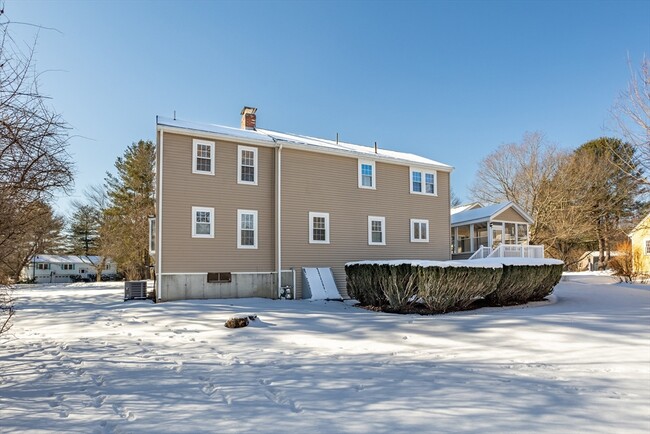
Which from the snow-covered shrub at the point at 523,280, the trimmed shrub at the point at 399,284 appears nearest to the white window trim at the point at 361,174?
the trimmed shrub at the point at 399,284

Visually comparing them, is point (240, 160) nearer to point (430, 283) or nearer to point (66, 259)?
point (430, 283)

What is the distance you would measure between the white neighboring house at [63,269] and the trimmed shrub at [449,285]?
44.2 meters

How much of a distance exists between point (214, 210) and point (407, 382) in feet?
38.8

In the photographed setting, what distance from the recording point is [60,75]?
13.7 ft

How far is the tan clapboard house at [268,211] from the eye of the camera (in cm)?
1519

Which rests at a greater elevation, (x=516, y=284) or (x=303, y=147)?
(x=303, y=147)

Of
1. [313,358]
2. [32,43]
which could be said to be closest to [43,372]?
[313,358]

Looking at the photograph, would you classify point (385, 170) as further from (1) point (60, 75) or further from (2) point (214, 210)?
(1) point (60, 75)

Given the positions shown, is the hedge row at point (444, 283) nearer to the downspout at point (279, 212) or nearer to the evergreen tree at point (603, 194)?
the downspout at point (279, 212)

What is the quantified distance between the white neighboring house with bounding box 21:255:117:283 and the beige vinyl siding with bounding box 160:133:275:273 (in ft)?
123

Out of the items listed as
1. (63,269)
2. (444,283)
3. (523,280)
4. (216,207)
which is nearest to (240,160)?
(216,207)

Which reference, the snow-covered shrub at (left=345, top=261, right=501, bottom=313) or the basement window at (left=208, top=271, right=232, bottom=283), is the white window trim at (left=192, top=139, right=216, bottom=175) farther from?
the snow-covered shrub at (left=345, top=261, right=501, bottom=313)

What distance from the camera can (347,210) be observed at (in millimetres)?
18469

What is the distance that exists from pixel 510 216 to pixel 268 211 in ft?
48.3
